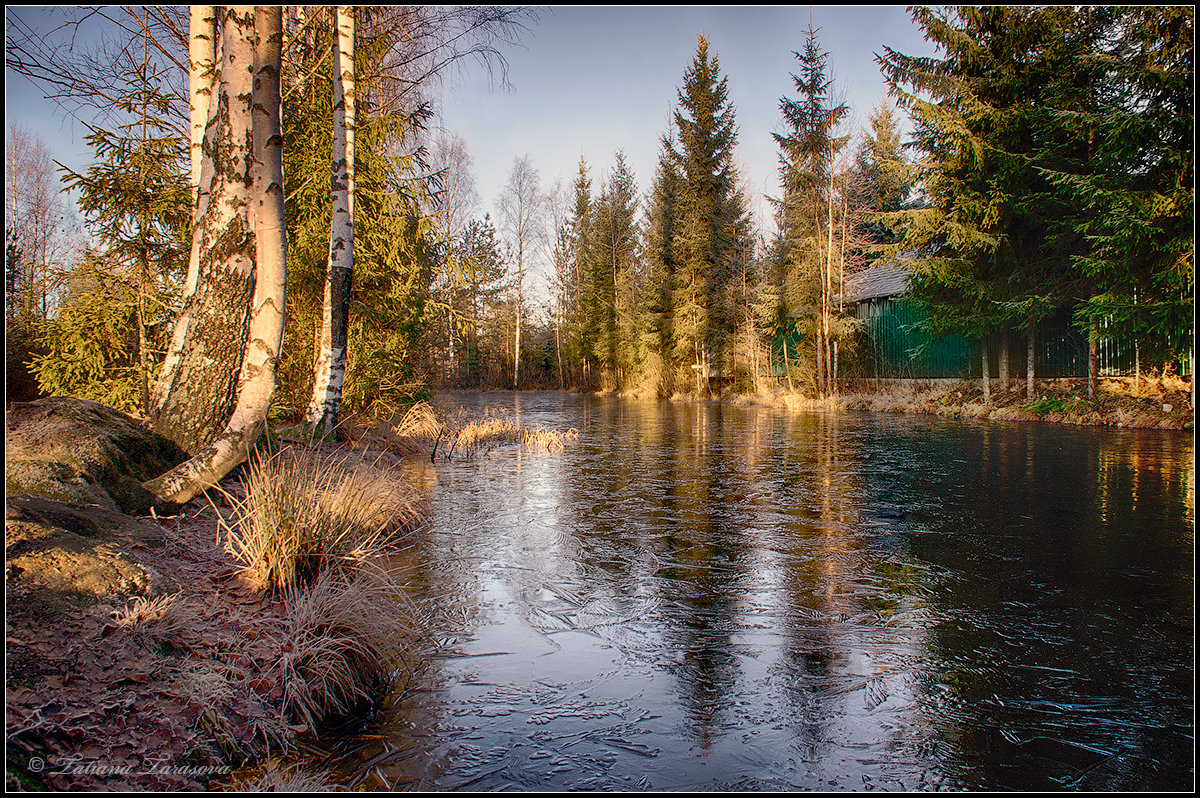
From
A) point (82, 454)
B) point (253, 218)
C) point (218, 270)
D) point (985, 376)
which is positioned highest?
point (253, 218)

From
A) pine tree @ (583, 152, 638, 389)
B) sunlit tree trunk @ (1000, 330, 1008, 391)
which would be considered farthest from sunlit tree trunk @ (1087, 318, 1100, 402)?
pine tree @ (583, 152, 638, 389)

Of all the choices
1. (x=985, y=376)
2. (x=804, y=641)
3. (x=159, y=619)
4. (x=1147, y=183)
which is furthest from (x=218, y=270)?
(x=985, y=376)

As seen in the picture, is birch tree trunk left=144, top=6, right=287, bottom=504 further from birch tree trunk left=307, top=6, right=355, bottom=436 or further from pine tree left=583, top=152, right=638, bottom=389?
pine tree left=583, top=152, right=638, bottom=389

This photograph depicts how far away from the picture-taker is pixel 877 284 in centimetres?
2512

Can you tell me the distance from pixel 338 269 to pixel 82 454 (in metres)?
5.00

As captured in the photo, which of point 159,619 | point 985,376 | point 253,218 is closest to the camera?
point 159,619

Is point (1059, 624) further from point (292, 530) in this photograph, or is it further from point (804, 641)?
point (292, 530)

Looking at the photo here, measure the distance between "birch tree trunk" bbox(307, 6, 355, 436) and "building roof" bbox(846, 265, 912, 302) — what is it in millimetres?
19291

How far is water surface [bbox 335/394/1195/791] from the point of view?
2.41 metres

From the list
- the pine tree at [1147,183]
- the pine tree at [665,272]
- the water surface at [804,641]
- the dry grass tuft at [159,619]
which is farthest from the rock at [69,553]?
the pine tree at [665,272]

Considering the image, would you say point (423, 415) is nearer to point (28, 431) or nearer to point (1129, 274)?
point (28, 431)

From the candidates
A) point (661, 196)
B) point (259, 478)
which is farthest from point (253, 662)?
point (661, 196)

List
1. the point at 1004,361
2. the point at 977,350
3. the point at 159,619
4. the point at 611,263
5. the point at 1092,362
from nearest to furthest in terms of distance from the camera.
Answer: the point at 159,619
the point at 1092,362
the point at 1004,361
the point at 977,350
the point at 611,263

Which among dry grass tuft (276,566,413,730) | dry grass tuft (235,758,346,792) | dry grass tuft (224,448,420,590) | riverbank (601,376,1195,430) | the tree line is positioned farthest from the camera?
riverbank (601,376,1195,430)
